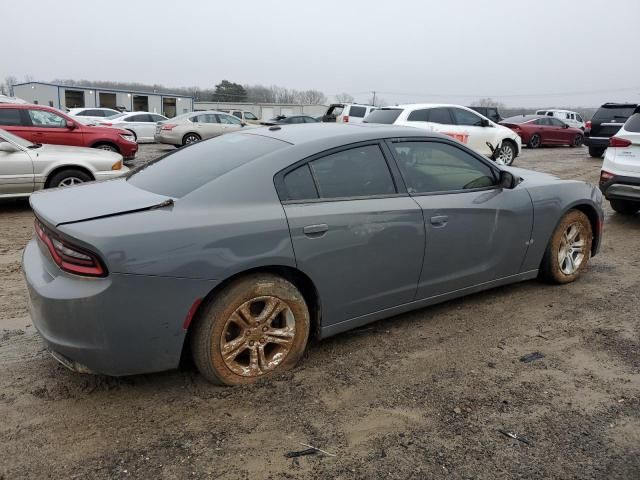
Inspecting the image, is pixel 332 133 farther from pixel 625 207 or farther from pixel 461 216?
pixel 625 207

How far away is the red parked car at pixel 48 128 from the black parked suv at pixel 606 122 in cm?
1429

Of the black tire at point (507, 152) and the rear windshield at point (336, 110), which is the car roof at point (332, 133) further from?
the rear windshield at point (336, 110)

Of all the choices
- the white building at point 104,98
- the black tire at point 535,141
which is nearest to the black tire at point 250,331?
the black tire at point 535,141

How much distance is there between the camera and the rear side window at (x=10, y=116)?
10.0 metres

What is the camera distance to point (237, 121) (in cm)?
1983

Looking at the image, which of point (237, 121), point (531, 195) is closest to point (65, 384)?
point (531, 195)

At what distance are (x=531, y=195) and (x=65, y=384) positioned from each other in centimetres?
371

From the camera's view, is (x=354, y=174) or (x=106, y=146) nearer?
(x=354, y=174)

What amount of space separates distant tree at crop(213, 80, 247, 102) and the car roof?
255 ft

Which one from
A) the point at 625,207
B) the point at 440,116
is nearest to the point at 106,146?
the point at 440,116

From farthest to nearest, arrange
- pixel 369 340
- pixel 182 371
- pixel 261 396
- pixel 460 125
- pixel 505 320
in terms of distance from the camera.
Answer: pixel 460 125
pixel 505 320
pixel 369 340
pixel 182 371
pixel 261 396

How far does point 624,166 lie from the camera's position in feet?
22.7

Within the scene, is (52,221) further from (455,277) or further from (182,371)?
(455,277)

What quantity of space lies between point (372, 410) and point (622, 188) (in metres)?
5.92
